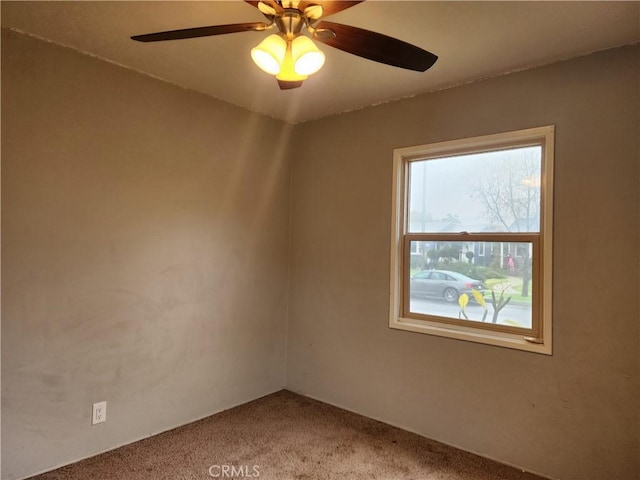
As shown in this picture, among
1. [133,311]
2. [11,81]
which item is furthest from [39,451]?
[11,81]

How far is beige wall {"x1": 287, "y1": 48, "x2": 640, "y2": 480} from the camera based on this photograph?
6.72 ft

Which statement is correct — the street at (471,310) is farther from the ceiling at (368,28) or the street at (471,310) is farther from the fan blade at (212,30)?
the fan blade at (212,30)

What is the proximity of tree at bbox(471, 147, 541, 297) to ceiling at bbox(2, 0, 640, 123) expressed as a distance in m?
0.55

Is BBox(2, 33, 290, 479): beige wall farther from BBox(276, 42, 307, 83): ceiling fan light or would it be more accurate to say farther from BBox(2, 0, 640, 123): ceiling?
BBox(276, 42, 307, 83): ceiling fan light

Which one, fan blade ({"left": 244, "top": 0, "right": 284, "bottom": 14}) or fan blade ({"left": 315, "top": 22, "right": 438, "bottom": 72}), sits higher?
fan blade ({"left": 244, "top": 0, "right": 284, "bottom": 14})

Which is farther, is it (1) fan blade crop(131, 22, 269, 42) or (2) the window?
(2) the window

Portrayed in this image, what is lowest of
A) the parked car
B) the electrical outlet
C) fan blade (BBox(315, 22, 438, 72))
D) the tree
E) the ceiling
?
the electrical outlet

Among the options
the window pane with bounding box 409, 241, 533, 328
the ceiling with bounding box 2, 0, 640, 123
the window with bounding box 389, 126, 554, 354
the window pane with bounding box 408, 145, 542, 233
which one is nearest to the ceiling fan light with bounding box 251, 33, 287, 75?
the ceiling with bounding box 2, 0, 640, 123

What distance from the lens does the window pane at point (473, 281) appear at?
7.88 feet

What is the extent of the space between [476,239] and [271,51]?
1.80 meters

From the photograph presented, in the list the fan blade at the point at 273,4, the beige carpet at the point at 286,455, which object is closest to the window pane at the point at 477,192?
the beige carpet at the point at 286,455

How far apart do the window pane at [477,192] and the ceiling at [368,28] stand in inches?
20.8

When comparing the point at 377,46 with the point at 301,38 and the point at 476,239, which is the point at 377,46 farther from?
the point at 476,239

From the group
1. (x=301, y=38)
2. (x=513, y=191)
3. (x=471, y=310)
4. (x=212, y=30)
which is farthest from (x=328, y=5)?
(x=471, y=310)
